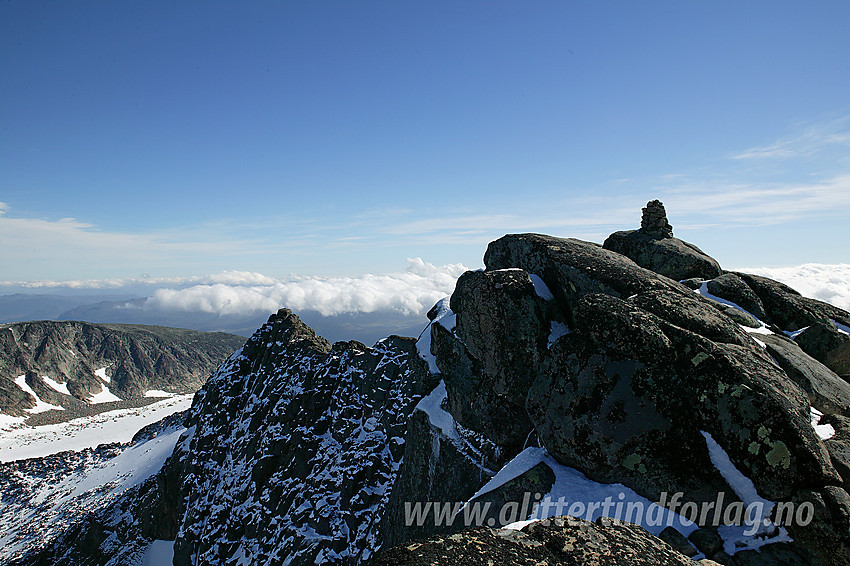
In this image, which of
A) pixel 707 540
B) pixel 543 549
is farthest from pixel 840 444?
pixel 543 549

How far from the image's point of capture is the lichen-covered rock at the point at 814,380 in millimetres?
14500

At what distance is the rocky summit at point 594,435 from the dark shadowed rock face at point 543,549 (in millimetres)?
38

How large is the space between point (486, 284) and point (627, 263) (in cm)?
761

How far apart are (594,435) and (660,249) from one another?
863 inches

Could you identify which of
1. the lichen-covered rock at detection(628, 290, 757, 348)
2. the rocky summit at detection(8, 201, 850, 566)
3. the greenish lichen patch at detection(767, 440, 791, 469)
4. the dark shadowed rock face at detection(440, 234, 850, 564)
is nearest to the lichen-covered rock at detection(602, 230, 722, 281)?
the rocky summit at detection(8, 201, 850, 566)

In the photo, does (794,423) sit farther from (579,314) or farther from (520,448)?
(520,448)

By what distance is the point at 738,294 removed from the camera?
22734 mm

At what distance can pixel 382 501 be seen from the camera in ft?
129

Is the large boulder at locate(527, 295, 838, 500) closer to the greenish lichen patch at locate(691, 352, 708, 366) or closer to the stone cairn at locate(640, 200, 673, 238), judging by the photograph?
the greenish lichen patch at locate(691, 352, 708, 366)

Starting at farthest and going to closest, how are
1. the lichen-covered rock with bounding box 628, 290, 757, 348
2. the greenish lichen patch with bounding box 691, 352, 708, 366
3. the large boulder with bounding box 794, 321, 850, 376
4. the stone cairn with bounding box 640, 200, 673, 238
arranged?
the stone cairn with bounding box 640, 200, 673, 238, the large boulder with bounding box 794, 321, 850, 376, the lichen-covered rock with bounding box 628, 290, 757, 348, the greenish lichen patch with bounding box 691, 352, 708, 366

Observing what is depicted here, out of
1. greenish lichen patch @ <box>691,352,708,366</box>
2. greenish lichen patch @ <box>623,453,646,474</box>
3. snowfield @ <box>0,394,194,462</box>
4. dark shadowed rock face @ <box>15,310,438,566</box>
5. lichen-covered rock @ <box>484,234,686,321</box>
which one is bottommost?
snowfield @ <box>0,394,194,462</box>

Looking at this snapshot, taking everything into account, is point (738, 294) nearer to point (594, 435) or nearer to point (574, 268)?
point (574, 268)

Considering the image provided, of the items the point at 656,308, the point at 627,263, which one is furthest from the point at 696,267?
the point at 656,308

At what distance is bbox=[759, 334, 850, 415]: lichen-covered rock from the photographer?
1450cm
